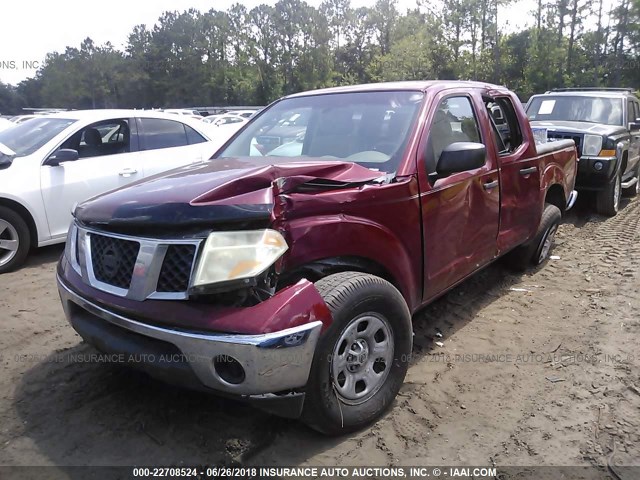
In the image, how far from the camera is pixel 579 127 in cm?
820

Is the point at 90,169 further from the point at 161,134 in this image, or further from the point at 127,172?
the point at 161,134

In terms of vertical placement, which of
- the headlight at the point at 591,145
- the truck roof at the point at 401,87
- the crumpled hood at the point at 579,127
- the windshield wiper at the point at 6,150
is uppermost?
the truck roof at the point at 401,87

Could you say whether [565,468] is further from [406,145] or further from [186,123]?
[186,123]

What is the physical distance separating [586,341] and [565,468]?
158 cm

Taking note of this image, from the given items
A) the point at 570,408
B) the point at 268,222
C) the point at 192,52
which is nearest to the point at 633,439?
the point at 570,408

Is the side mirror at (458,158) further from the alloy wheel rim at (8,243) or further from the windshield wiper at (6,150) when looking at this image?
the windshield wiper at (6,150)

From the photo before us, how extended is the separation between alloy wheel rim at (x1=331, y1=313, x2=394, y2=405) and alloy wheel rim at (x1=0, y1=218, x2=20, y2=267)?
172 inches

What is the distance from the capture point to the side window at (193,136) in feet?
23.3

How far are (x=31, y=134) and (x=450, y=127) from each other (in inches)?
198

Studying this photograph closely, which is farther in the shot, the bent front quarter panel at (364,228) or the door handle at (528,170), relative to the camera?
the door handle at (528,170)

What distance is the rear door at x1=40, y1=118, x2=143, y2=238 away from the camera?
568cm

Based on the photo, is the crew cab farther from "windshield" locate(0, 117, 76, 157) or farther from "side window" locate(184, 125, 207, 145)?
"windshield" locate(0, 117, 76, 157)

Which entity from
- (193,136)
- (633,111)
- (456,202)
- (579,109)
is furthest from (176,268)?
(633,111)

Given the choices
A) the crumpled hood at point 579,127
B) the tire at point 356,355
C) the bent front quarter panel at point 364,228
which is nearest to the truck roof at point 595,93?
the crumpled hood at point 579,127
